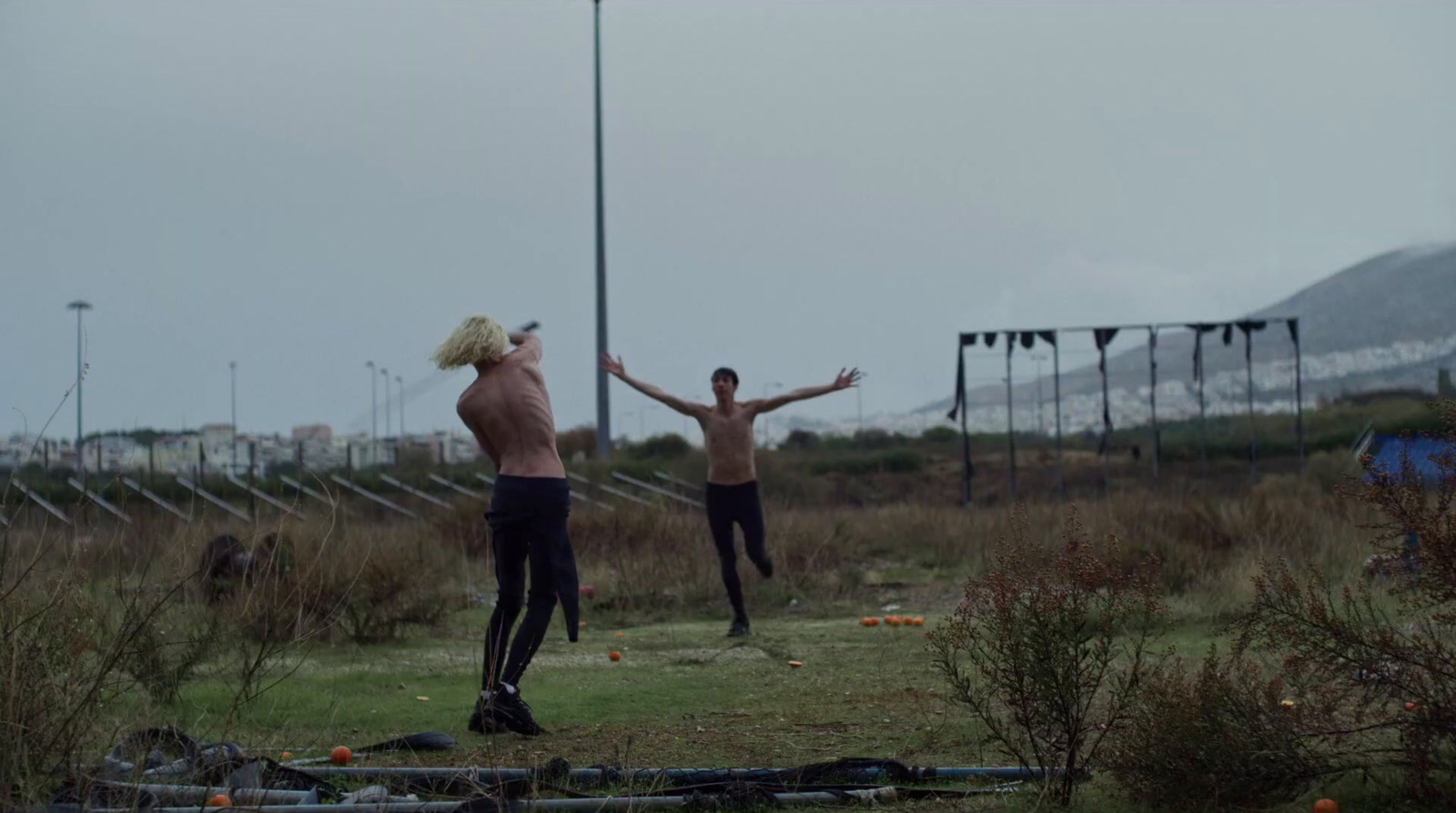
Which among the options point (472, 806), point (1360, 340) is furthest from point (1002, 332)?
point (472, 806)

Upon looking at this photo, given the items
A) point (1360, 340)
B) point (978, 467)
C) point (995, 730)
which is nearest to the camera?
point (995, 730)

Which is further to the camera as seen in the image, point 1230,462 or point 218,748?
point 1230,462

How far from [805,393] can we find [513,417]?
4440 mm

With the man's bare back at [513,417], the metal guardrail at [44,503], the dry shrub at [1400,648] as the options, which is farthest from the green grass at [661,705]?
the man's bare back at [513,417]

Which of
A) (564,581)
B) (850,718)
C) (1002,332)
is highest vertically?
(1002,332)

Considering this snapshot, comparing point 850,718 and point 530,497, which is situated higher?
point 530,497

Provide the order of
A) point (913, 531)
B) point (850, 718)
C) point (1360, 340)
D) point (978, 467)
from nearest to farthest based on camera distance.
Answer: point (850, 718), point (913, 531), point (978, 467), point (1360, 340)

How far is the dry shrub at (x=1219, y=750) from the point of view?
4383 mm

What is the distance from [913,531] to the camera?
1959 cm

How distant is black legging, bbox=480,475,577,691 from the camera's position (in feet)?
22.0

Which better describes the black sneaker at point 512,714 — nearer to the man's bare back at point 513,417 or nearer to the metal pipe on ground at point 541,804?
the man's bare back at point 513,417

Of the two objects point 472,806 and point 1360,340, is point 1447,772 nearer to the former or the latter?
point 472,806

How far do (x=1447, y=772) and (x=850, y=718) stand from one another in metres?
2.93

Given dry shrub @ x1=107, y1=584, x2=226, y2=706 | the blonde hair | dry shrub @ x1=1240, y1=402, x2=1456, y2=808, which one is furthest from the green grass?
the blonde hair
